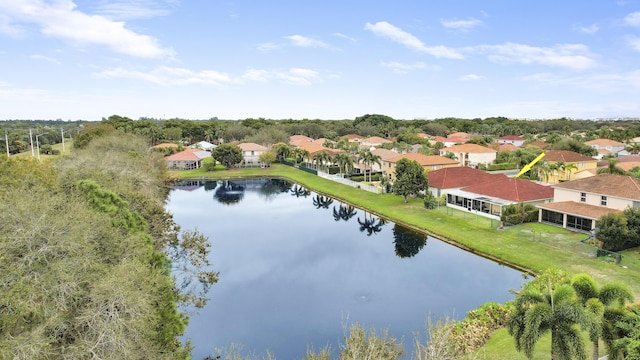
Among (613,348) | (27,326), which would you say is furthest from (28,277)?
(613,348)

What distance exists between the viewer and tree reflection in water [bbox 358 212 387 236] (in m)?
42.5

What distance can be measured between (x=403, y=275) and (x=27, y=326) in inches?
898

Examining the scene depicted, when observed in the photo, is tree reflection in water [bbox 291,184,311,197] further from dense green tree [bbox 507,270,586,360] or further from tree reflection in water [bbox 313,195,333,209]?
dense green tree [bbox 507,270,586,360]

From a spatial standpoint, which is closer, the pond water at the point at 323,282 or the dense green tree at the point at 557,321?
the dense green tree at the point at 557,321

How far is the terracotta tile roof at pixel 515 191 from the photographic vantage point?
42344mm

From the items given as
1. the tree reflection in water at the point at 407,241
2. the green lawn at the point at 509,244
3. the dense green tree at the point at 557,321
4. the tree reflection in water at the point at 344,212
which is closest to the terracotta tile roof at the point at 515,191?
the green lawn at the point at 509,244

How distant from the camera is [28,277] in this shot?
12859 millimetres

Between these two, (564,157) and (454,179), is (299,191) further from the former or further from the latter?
(564,157)

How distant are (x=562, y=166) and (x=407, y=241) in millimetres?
32246

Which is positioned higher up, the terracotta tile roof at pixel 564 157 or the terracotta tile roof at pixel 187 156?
the terracotta tile roof at pixel 564 157

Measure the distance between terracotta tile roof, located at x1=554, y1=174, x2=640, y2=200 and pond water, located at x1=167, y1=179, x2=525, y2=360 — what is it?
46.5 ft

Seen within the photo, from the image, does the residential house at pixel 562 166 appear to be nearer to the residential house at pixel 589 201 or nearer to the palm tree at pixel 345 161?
the residential house at pixel 589 201

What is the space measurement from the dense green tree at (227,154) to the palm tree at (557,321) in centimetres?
7320

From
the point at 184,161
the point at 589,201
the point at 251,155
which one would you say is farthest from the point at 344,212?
the point at 184,161
